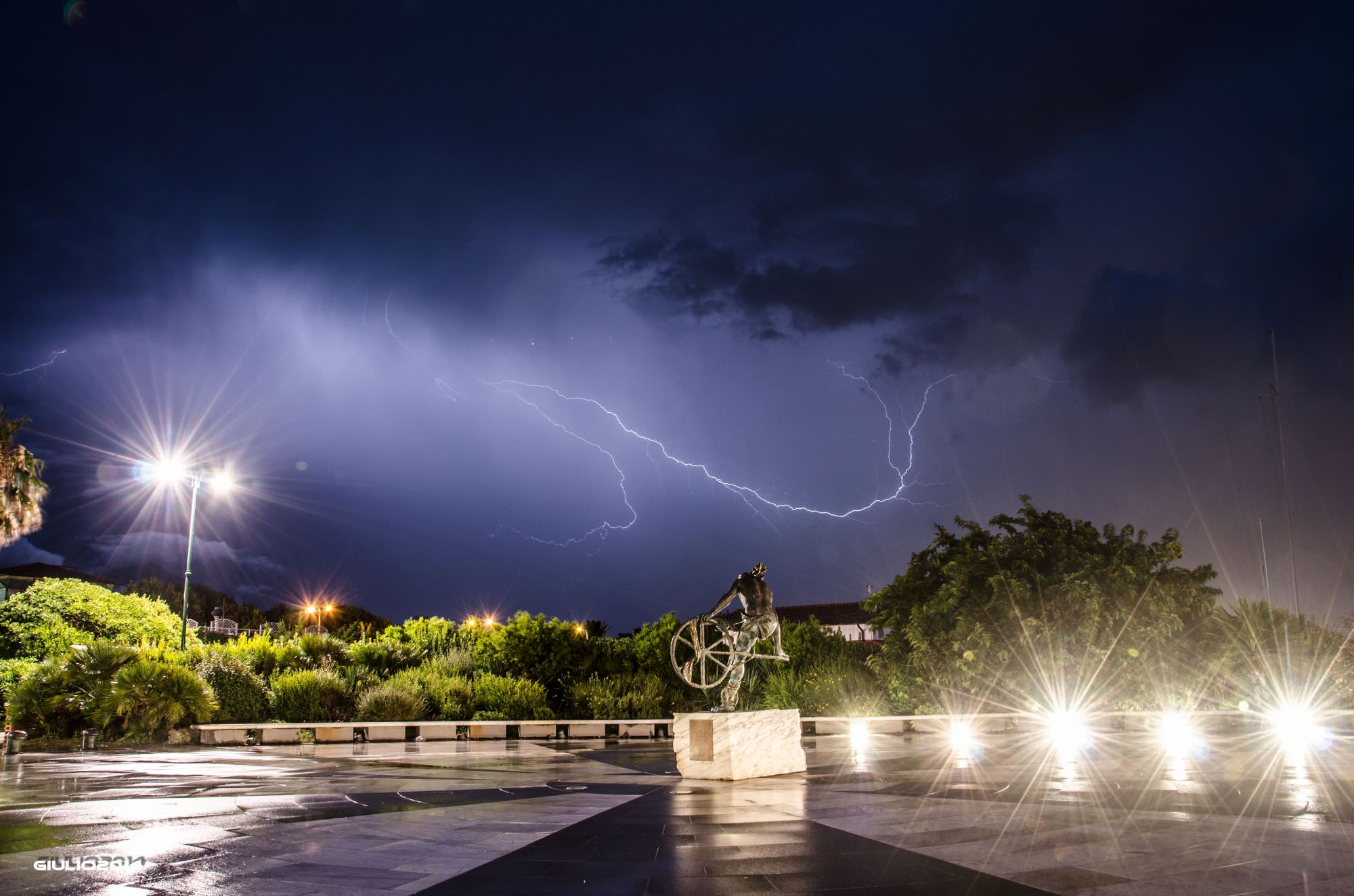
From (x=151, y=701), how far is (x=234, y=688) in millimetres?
1979

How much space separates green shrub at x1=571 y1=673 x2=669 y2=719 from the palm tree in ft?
66.9

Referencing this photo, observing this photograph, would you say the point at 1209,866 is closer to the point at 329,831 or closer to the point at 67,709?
the point at 329,831

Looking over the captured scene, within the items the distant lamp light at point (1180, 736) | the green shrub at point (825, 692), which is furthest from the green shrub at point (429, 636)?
the distant lamp light at point (1180, 736)

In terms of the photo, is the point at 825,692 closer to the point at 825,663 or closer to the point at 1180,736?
the point at 825,663

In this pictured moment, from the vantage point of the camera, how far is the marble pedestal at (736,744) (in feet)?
37.3

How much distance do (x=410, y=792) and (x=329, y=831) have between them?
2.84 meters

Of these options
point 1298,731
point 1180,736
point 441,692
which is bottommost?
point 1298,731

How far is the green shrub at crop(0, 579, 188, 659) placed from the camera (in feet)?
80.0

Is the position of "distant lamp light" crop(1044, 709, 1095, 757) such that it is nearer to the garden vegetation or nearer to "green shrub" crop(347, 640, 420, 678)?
the garden vegetation

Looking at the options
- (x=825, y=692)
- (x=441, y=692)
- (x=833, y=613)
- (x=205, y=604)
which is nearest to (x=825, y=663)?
(x=825, y=692)

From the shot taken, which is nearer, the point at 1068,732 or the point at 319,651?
the point at 1068,732

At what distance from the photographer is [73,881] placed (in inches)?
208

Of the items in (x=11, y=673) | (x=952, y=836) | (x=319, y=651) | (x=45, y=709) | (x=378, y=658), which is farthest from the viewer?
(x=378, y=658)

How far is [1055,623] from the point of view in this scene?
19.6 meters
